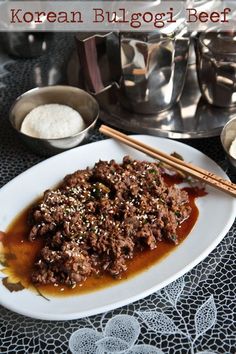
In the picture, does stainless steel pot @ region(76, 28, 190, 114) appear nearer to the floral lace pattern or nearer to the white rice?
the white rice

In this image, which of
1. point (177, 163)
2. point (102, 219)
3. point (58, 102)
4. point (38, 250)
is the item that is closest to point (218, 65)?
point (177, 163)

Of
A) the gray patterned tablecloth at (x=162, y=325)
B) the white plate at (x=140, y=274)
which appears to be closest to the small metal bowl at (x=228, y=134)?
the white plate at (x=140, y=274)

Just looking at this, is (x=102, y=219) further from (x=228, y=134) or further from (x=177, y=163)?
(x=228, y=134)

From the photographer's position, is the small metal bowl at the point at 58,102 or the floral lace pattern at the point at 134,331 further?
the small metal bowl at the point at 58,102

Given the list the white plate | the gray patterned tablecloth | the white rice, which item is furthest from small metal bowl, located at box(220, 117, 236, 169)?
the white rice

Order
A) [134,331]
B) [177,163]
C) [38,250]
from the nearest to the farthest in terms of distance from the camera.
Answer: [134,331] → [38,250] → [177,163]

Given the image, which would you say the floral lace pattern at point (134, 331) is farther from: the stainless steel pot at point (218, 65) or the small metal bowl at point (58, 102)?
the stainless steel pot at point (218, 65)

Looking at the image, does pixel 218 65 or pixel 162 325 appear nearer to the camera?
pixel 162 325
